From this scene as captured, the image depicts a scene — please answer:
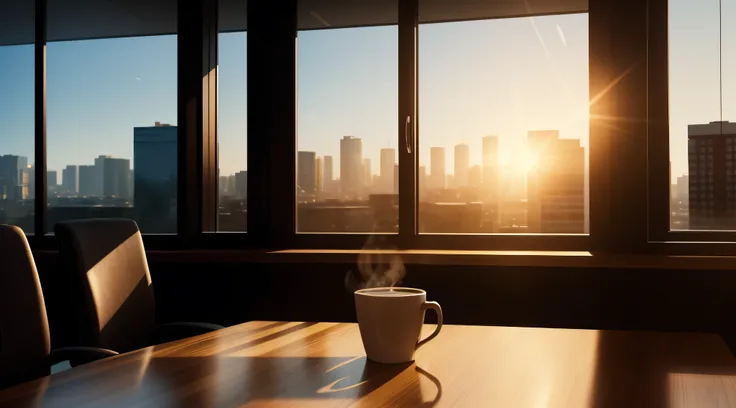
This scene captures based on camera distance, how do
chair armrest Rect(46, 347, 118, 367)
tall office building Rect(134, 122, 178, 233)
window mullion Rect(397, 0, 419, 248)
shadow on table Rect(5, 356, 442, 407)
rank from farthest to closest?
tall office building Rect(134, 122, 178, 233), window mullion Rect(397, 0, 419, 248), chair armrest Rect(46, 347, 118, 367), shadow on table Rect(5, 356, 442, 407)

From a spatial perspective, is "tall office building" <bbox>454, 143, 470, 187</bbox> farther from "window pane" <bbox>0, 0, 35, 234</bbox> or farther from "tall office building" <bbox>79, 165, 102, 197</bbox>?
"window pane" <bbox>0, 0, 35, 234</bbox>

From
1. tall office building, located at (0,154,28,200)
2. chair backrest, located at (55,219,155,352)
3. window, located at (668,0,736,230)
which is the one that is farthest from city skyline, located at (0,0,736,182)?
chair backrest, located at (55,219,155,352)

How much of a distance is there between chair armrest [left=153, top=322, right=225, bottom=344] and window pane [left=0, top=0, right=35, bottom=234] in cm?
206

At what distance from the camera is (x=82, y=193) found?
364 centimetres

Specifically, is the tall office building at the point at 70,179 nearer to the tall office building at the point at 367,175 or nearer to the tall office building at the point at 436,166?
the tall office building at the point at 367,175

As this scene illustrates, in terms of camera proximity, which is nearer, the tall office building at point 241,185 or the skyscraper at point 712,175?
the skyscraper at point 712,175

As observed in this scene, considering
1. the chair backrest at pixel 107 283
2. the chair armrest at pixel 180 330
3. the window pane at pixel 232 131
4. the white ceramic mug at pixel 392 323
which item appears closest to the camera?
the white ceramic mug at pixel 392 323

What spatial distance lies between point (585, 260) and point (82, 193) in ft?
8.92

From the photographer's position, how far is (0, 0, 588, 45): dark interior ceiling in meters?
3.06

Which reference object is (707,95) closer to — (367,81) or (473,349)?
(367,81)

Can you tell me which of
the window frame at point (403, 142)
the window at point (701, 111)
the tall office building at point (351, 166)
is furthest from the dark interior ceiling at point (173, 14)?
the tall office building at point (351, 166)

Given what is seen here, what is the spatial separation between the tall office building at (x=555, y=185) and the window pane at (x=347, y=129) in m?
0.63

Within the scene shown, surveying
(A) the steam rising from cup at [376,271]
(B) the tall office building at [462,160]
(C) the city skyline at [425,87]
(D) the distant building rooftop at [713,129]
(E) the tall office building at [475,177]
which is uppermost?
(C) the city skyline at [425,87]

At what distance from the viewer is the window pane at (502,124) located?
286 centimetres
